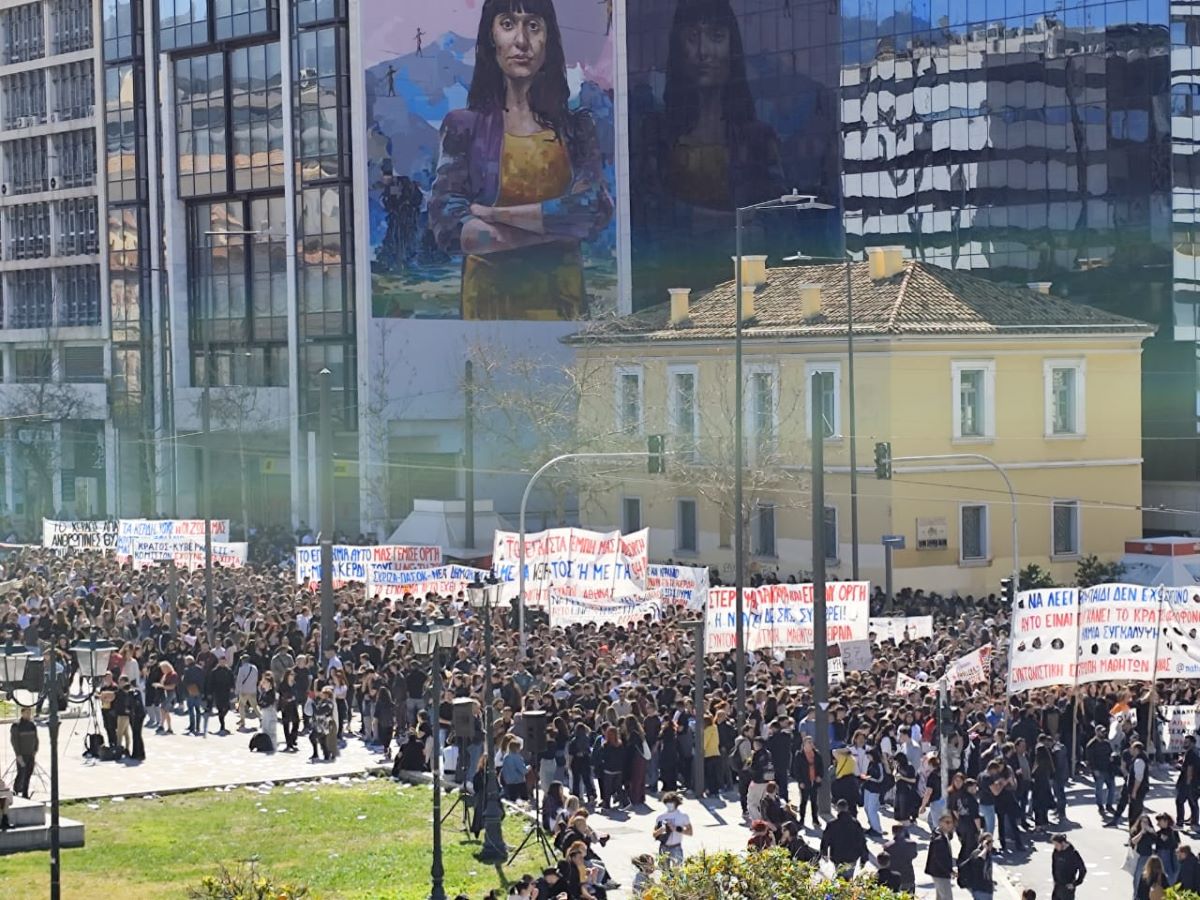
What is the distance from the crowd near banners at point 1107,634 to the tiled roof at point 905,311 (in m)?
26.0

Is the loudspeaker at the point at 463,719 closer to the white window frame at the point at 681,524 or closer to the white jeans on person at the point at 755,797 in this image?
the white jeans on person at the point at 755,797

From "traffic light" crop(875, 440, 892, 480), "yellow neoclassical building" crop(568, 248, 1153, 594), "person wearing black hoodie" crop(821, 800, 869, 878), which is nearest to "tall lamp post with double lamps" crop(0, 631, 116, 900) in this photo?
"person wearing black hoodie" crop(821, 800, 869, 878)

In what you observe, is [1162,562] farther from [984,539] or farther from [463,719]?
[463,719]

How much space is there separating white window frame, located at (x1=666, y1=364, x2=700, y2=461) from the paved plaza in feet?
88.8

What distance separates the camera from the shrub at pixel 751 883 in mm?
14781

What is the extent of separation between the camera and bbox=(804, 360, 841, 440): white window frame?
57.5 metres

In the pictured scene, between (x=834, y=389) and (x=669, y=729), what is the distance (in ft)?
95.6

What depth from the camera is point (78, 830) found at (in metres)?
26.9

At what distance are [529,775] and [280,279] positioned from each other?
56503 mm

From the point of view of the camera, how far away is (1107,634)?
1211 inches

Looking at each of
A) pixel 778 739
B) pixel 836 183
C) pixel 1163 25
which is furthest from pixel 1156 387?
pixel 778 739

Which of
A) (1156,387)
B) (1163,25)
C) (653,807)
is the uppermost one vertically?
(1163,25)

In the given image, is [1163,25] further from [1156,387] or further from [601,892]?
[601,892]

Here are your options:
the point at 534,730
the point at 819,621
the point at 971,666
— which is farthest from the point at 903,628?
the point at 534,730
